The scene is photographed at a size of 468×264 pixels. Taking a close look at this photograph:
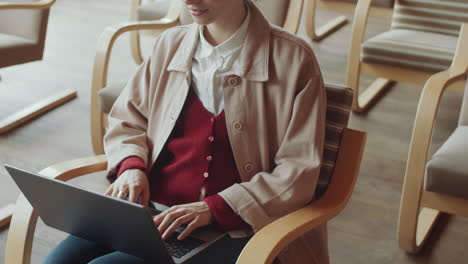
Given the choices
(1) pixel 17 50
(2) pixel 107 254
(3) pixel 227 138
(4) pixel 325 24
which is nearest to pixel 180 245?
(2) pixel 107 254

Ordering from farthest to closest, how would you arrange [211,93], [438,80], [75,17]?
1. [75,17]
2. [438,80]
3. [211,93]

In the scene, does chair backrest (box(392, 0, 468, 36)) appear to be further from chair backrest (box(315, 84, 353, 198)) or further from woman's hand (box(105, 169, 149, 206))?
woman's hand (box(105, 169, 149, 206))

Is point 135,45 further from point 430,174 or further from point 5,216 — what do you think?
point 430,174

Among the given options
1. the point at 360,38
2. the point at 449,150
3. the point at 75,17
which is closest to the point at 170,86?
the point at 449,150

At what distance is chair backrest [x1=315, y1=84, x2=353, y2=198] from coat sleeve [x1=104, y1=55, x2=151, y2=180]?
0.42m

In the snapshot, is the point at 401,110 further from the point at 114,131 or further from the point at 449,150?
the point at 114,131

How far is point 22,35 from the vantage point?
3.07 meters

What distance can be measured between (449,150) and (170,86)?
1.02m

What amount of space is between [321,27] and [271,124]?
3.44 metres

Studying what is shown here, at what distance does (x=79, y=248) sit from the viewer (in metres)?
1.37

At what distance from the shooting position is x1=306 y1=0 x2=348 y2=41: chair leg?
4.37m

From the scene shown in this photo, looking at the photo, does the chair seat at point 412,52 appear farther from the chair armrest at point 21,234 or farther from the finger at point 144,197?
the chair armrest at point 21,234

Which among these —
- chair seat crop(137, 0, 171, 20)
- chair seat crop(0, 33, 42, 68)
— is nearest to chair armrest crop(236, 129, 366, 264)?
chair seat crop(0, 33, 42, 68)

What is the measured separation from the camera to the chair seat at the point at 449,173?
77.9 inches
